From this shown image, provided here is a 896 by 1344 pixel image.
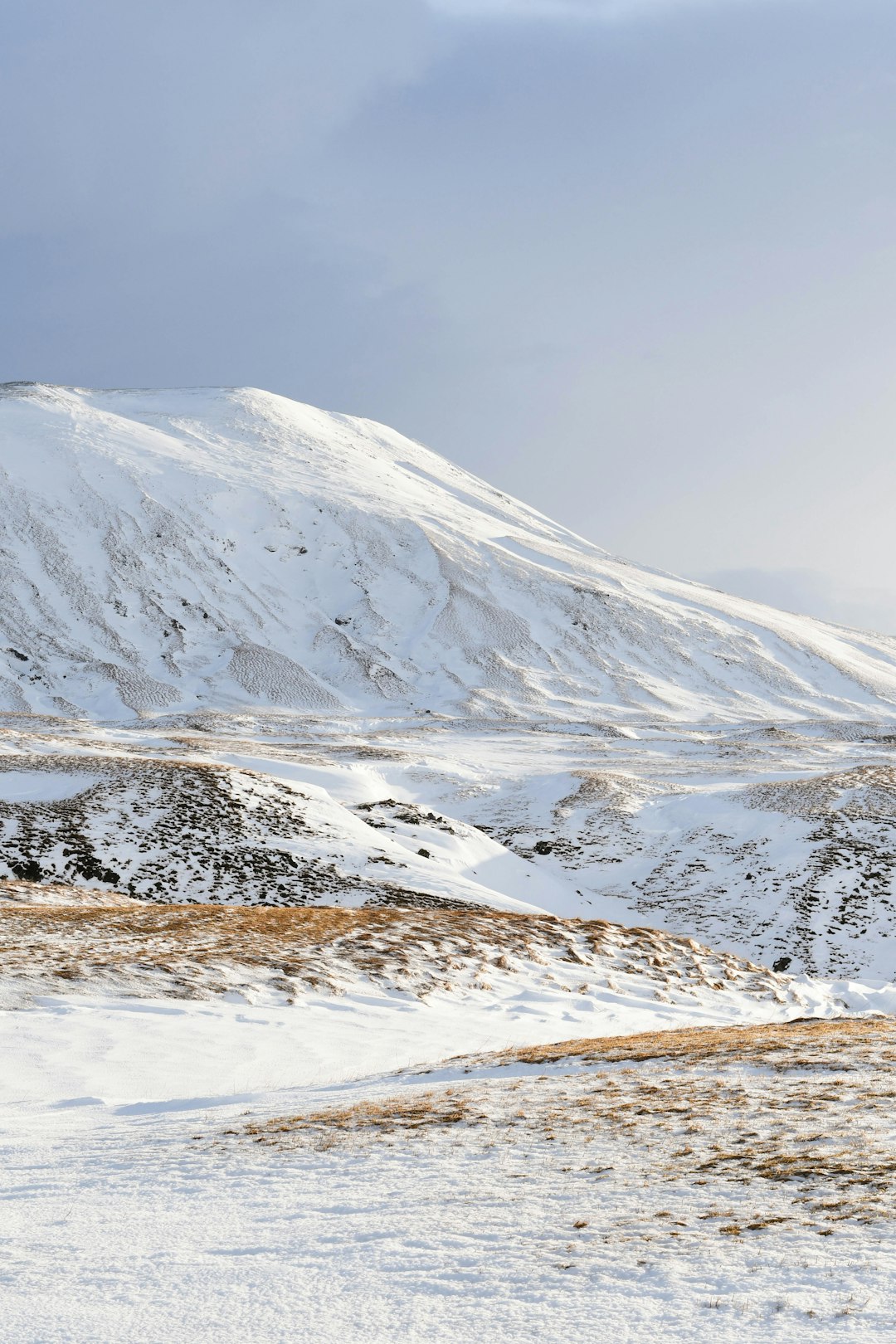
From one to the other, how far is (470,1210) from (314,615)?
156m

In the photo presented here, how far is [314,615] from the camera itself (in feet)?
525

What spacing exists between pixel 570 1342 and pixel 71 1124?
25.3ft

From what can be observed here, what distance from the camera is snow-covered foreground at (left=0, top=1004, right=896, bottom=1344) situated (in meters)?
4.89

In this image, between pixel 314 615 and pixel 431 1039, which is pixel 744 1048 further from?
pixel 314 615

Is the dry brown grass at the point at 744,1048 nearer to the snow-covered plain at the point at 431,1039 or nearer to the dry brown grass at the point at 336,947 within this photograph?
the snow-covered plain at the point at 431,1039

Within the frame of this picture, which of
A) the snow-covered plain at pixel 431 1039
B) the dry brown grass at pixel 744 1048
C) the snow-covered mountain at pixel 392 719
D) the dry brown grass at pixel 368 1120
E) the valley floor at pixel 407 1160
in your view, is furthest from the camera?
the snow-covered mountain at pixel 392 719

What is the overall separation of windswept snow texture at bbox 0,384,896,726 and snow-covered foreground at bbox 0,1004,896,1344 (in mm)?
113719

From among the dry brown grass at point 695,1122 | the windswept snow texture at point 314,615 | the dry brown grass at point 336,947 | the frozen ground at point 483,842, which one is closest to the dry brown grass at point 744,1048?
the dry brown grass at point 695,1122

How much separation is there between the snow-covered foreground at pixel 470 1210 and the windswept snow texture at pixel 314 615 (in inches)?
4477

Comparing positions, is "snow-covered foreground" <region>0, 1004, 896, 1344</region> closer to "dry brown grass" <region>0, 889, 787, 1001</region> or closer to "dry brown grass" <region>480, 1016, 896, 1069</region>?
"dry brown grass" <region>480, 1016, 896, 1069</region>

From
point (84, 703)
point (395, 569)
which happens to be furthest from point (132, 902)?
point (395, 569)

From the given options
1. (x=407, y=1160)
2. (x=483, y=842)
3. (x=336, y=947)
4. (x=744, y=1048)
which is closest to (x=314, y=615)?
(x=483, y=842)

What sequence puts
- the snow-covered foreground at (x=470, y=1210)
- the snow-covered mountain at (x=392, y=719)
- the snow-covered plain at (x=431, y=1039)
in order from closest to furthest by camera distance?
the snow-covered foreground at (x=470, y=1210) < the snow-covered plain at (x=431, y=1039) < the snow-covered mountain at (x=392, y=719)

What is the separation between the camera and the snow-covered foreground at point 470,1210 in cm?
489
